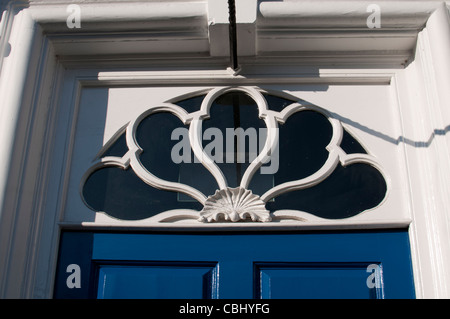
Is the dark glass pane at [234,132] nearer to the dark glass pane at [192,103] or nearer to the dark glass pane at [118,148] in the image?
the dark glass pane at [192,103]

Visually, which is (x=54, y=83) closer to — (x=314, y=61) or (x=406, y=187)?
(x=314, y=61)


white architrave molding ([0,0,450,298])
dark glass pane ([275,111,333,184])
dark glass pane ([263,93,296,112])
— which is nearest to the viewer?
white architrave molding ([0,0,450,298])

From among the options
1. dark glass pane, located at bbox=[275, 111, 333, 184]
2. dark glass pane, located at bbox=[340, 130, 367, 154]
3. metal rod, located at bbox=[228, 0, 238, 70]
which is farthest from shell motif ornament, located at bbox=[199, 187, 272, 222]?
metal rod, located at bbox=[228, 0, 238, 70]

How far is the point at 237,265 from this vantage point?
9.00 feet

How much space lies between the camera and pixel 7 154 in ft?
8.88

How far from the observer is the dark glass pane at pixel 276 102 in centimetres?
315

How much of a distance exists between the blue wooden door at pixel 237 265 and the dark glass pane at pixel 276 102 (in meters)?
0.64

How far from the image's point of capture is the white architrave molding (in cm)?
265

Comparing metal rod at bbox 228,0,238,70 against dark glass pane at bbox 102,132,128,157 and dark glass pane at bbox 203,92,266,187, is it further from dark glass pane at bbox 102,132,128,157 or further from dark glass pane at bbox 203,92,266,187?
dark glass pane at bbox 102,132,128,157

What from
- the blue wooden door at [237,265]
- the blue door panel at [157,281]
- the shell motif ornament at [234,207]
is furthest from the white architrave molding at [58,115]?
the shell motif ornament at [234,207]

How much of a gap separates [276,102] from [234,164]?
1.28ft

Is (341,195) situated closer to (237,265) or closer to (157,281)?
(237,265)

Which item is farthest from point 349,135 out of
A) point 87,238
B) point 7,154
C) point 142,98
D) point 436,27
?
point 7,154

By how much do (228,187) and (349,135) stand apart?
24.5 inches
